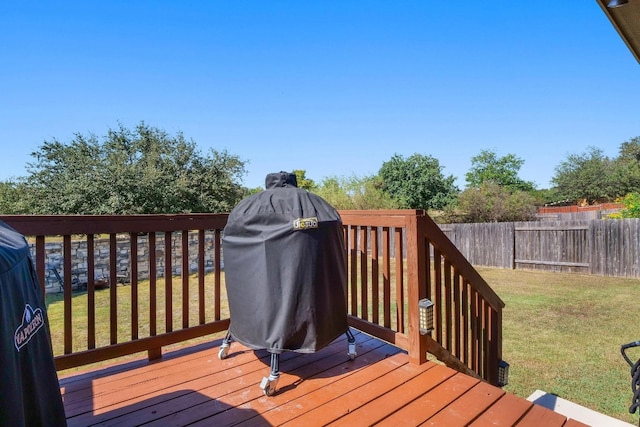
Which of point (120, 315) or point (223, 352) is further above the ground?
point (223, 352)

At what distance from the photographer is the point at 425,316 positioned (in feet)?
7.02

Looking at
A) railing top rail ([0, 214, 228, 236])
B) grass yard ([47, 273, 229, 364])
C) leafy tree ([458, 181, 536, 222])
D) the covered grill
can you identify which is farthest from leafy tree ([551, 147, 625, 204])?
railing top rail ([0, 214, 228, 236])

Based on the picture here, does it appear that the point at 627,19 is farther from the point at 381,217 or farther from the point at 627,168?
the point at 627,168

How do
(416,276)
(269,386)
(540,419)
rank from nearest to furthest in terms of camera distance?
(540,419), (269,386), (416,276)

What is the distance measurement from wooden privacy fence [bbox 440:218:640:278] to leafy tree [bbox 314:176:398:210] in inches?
150

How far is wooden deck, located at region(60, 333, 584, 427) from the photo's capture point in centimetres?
164

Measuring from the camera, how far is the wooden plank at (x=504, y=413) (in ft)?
5.22

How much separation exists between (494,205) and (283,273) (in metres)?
15.0

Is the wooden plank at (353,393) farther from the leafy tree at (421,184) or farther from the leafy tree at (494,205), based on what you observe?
the leafy tree at (421,184)

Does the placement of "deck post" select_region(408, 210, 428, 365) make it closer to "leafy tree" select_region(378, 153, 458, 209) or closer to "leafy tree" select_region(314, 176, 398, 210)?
"leafy tree" select_region(314, 176, 398, 210)

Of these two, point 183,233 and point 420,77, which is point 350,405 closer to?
point 183,233

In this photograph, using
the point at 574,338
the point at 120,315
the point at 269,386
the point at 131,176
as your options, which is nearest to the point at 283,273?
the point at 269,386

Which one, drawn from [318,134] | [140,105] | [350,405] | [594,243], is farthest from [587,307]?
[140,105]

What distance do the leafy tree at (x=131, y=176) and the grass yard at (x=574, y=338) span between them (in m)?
10.2
